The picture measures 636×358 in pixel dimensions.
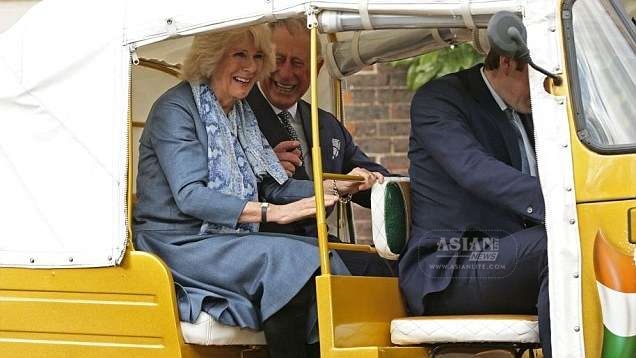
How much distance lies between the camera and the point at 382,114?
10555 millimetres

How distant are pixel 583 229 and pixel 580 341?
14.6 inches

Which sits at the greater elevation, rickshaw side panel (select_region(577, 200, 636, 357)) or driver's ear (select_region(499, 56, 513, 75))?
driver's ear (select_region(499, 56, 513, 75))

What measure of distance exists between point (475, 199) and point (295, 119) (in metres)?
1.42

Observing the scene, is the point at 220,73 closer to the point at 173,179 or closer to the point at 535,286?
the point at 173,179

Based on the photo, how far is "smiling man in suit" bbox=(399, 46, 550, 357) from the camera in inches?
207

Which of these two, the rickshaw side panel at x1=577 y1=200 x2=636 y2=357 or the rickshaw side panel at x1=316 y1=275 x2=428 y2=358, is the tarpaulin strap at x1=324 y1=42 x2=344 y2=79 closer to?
the rickshaw side panel at x1=316 y1=275 x2=428 y2=358

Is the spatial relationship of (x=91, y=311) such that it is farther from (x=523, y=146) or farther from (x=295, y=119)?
(x=523, y=146)

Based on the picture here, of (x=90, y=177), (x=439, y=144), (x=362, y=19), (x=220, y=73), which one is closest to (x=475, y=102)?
(x=439, y=144)

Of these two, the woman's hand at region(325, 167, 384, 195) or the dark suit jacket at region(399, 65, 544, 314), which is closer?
the dark suit jacket at region(399, 65, 544, 314)

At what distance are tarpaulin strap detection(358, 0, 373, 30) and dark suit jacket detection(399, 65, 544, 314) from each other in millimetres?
525

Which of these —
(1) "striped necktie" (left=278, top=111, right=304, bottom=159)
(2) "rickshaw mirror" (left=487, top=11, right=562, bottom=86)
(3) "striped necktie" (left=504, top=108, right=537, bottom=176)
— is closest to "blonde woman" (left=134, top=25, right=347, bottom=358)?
(1) "striped necktie" (left=278, top=111, right=304, bottom=159)

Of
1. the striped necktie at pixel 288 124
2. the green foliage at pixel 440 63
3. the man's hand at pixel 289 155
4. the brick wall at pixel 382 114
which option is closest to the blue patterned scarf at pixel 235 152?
the man's hand at pixel 289 155

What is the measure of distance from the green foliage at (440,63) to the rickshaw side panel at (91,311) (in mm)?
3818

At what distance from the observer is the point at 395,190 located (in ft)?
18.6
